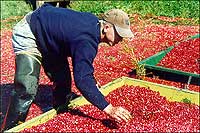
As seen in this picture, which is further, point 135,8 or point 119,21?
point 135,8

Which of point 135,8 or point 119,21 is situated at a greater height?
point 119,21

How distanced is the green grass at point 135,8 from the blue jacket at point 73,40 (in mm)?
11192

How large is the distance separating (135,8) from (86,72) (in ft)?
48.6

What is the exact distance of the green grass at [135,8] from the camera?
18.7 m

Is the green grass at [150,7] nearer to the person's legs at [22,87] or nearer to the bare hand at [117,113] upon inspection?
the person's legs at [22,87]

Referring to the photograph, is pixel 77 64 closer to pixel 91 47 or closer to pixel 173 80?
pixel 91 47

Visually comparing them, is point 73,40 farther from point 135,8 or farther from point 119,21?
point 135,8

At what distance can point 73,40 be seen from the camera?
5820mm

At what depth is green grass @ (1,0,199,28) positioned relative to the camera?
18.7 metres

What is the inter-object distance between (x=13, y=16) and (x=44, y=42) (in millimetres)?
13982

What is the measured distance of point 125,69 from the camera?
10984 millimetres

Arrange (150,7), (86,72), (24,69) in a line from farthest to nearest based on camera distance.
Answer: (150,7) < (24,69) < (86,72)

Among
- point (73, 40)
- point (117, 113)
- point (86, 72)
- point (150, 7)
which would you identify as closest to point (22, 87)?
point (73, 40)

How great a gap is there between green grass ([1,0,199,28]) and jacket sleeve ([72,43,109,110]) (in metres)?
12.0
